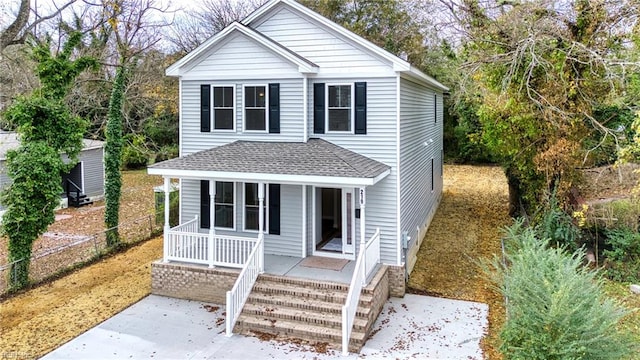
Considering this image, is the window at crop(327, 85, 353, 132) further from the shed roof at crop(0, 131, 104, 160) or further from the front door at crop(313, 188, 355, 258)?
the shed roof at crop(0, 131, 104, 160)

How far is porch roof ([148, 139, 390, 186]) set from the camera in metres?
10.1

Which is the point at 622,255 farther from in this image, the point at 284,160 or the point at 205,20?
the point at 205,20

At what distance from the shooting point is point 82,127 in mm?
12938

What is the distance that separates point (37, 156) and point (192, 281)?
17.2 ft

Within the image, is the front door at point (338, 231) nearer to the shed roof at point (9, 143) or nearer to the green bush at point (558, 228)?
the green bush at point (558, 228)

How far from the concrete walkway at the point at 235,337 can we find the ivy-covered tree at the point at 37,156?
385cm

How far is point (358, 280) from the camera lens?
30.5 ft

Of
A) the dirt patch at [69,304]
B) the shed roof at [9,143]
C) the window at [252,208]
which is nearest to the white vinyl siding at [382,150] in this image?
the window at [252,208]

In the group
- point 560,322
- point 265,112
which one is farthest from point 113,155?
point 560,322

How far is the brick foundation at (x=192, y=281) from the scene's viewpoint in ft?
34.6

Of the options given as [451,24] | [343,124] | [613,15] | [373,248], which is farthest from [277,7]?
[613,15]

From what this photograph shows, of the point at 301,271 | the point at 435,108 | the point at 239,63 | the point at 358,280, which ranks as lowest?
the point at 301,271

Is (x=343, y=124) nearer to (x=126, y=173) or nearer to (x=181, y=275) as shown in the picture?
(x=181, y=275)

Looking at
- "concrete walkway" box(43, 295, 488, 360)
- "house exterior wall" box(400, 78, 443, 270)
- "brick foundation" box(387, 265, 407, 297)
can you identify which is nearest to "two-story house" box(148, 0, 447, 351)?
"brick foundation" box(387, 265, 407, 297)
